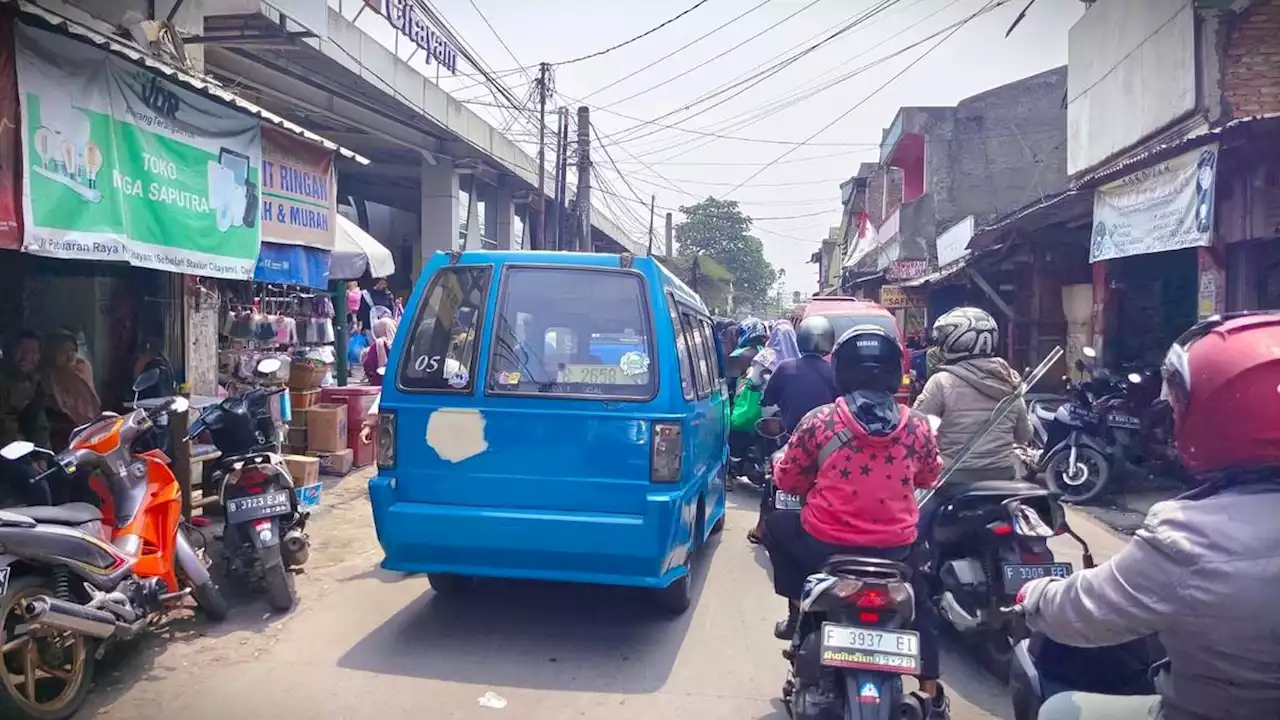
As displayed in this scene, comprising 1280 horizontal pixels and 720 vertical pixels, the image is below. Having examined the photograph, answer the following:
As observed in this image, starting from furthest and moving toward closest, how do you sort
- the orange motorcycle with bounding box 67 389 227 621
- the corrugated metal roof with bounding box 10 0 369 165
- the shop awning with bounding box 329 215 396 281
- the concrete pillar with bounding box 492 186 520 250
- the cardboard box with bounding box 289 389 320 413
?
the concrete pillar with bounding box 492 186 520 250 < the shop awning with bounding box 329 215 396 281 < the cardboard box with bounding box 289 389 320 413 < the corrugated metal roof with bounding box 10 0 369 165 < the orange motorcycle with bounding box 67 389 227 621

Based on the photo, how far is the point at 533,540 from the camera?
439cm

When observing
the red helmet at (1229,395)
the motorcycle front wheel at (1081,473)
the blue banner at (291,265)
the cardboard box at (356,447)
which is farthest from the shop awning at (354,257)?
the red helmet at (1229,395)

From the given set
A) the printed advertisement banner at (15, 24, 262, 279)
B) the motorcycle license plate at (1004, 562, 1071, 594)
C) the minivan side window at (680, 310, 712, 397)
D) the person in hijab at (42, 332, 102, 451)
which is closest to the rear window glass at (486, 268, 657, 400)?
the minivan side window at (680, 310, 712, 397)

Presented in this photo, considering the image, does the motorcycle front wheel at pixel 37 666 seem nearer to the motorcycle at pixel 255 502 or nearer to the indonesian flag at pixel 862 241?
the motorcycle at pixel 255 502

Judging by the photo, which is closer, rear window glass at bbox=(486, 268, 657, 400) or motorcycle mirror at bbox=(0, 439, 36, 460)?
motorcycle mirror at bbox=(0, 439, 36, 460)

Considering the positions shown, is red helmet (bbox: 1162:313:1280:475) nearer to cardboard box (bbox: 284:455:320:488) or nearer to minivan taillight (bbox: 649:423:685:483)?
minivan taillight (bbox: 649:423:685:483)

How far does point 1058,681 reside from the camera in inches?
102

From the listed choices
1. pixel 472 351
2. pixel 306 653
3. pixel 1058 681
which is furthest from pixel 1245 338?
pixel 306 653

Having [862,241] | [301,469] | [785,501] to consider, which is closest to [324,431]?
[301,469]

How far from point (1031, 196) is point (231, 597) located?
2141 cm

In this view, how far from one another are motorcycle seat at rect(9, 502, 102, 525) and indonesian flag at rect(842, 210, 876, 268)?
2812 cm

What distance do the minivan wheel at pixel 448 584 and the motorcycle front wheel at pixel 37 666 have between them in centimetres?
183

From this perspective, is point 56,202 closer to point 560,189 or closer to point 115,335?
point 115,335

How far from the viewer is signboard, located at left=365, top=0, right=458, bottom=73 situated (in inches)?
495
